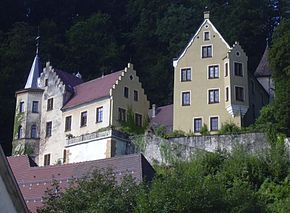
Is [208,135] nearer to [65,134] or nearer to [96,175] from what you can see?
[65,134]

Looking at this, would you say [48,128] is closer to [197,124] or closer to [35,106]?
[35,106]

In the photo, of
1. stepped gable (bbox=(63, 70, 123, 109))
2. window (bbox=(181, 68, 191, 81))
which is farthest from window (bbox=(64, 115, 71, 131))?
window (bbox=(181, 68, 191, 81))

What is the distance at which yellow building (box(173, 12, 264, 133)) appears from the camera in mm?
47312

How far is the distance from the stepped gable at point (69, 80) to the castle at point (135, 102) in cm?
21

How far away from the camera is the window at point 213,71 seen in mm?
48062

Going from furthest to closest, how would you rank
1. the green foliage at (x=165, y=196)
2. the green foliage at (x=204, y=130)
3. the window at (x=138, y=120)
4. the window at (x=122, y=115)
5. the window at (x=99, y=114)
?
the window at (x=138, y=120) → the window at (x=122, y=115) → the window at (x=99, y=114) → the green foliage at (x=204, y=130) → the green foliage at (x=165, y=196)

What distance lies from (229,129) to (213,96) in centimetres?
499

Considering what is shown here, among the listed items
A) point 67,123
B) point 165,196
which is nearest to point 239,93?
point 67,123

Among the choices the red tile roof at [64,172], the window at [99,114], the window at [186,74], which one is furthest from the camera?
the window at [186,74]

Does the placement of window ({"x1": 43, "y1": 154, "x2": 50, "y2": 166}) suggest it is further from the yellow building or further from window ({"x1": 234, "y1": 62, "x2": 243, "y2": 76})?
window ({"x1": 234, "y1": 62, "x2": 243, "y2": 76})

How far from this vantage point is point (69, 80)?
52.8 metres

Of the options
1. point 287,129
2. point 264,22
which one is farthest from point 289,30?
point 264,22

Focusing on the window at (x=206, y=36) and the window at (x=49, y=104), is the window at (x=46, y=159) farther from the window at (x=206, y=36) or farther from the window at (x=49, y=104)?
the window at (x=206, y=36)

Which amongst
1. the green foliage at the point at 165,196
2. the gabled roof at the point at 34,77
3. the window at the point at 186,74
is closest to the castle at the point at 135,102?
the window at the point at 186,74
